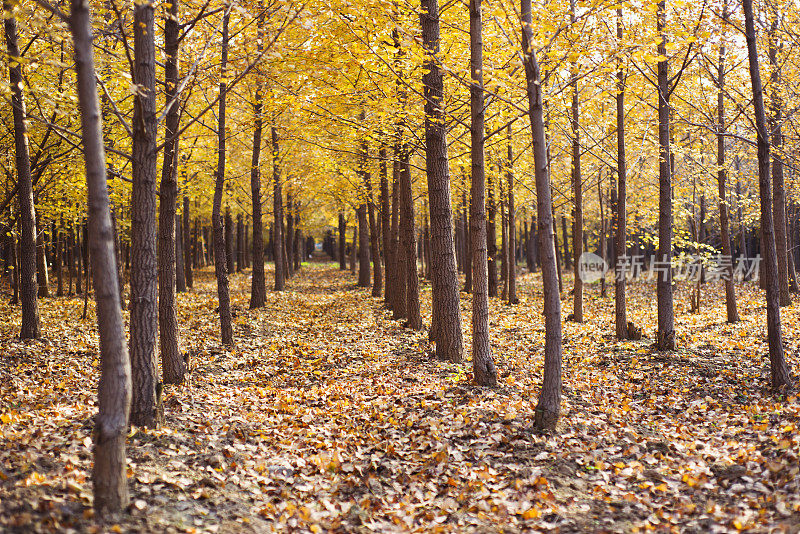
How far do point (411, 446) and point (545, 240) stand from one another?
9.04 ft

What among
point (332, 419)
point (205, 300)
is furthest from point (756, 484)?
point (205, 300)

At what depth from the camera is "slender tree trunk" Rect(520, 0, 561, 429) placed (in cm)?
603

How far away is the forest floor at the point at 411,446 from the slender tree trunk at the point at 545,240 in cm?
39

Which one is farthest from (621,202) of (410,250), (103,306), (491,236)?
(103,306)

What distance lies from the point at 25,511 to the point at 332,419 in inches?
142

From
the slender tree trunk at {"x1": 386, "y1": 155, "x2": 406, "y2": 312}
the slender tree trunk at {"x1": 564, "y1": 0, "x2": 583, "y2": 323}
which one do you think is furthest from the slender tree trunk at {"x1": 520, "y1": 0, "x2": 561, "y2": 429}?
the slender tree trunk at {"x1": 386, "y1": 155, "x2": 406, "y2": 312}

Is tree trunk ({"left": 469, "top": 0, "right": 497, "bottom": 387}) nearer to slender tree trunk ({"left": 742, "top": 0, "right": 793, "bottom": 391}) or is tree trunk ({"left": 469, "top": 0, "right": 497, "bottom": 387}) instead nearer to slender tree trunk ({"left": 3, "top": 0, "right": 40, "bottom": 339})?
slender tree trunk ({"left": 742, "top": 0, "right": 793, "bottom": 391})

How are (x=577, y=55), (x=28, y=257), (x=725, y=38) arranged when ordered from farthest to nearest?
1. (x=28, y=257)
2. (x=725, y=38)
3. (x=577, y=55)

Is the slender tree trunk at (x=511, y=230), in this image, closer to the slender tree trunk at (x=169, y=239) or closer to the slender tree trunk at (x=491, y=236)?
the slender tree trunk at (x=491, y=236)

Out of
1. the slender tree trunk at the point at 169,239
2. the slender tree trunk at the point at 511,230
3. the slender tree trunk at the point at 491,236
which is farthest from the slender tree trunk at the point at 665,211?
the slender tree trunk at the point at 169,239

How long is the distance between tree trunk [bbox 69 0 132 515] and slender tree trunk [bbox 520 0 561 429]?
13.7ft

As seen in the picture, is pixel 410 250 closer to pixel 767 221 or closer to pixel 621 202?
pixel 621 202

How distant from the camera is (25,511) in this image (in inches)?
149

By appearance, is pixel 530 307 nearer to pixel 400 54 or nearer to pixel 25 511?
pixel 400 54
